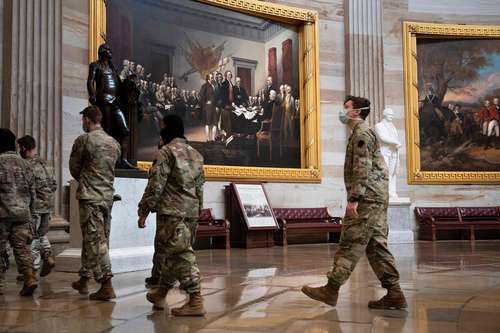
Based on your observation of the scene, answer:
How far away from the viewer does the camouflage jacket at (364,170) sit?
5039 mm

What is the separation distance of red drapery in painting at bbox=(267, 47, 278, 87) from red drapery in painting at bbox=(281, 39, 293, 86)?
0.24 meters

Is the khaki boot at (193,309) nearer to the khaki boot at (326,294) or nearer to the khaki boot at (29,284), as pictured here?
the khaki boot at (326,294)

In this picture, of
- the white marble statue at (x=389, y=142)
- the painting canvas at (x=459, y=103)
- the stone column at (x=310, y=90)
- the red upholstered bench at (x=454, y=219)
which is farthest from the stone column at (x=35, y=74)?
the painting canvas at (x=459, y=103)

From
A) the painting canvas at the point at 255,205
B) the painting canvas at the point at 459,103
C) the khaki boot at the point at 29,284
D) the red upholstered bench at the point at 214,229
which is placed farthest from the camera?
the painting canvas at the point at 459,103

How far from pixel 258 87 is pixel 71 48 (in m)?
5.42

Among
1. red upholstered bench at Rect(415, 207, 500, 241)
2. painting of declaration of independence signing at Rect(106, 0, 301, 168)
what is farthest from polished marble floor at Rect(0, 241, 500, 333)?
red upholstered bench at Rect(415, 207, 500, 241)

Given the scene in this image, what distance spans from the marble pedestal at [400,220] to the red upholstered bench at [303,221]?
1345 mm

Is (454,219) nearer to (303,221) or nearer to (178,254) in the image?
(303,221)

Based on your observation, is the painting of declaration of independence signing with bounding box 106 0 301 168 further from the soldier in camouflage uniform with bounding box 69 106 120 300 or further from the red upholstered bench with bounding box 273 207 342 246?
the soldier in camouflage uniform with bounding box 69 106 120 300

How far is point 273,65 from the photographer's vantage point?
15.7m

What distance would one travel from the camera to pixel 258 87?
1535cm

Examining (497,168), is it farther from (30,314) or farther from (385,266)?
(30,314)

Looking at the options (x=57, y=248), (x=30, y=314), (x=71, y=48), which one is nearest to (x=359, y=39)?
(x=71, y=48)

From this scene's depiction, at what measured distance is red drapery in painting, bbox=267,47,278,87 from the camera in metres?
15.6
